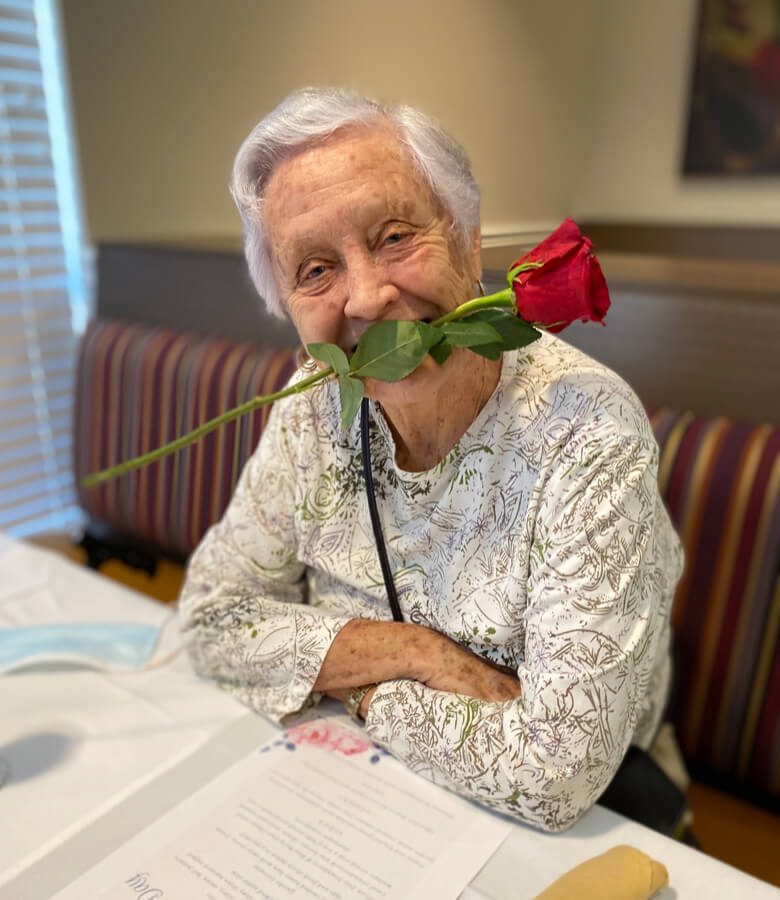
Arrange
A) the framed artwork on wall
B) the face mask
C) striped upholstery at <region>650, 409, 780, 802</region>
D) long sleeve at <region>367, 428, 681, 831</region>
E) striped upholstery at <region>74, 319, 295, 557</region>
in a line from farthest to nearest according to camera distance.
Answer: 1. the framed artwork on wall
2. striped upholstery at <region>74, 319, 295, 557</region>
3. striped upholstery at <region>650, 409, 780, 802</region>
4. the face mask
5. long sleeve at <region>367, 428, 681, 831</region>

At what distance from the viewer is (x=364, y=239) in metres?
0.81

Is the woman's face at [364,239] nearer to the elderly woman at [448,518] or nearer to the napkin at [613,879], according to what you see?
the elderly woman at [448,518]

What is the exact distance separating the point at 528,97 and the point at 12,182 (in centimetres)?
218

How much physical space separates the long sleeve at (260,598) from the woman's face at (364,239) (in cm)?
28

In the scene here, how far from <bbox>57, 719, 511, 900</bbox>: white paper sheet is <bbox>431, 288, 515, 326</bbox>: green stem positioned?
1.67ft

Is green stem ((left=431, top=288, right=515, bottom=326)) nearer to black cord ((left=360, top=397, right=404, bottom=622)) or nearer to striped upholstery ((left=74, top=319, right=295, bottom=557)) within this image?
black cord ((left=360, top=397, right=404, bottom=622))

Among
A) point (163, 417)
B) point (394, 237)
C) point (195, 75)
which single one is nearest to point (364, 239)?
point (394, 237)

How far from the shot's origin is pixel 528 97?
10.7 feet

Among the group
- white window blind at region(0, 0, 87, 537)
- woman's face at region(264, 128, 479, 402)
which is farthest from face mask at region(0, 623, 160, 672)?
white window blind at region(0, 0, 87, 537)

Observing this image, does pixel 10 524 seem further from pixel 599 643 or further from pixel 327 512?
pixel 599 643

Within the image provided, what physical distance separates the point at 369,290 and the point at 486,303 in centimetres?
14

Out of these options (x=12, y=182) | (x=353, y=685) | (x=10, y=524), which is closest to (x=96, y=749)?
(x=353, y=685)

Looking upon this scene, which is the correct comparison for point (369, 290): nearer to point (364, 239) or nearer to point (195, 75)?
point (364, 239)

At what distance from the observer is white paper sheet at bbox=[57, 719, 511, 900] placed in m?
0.70
